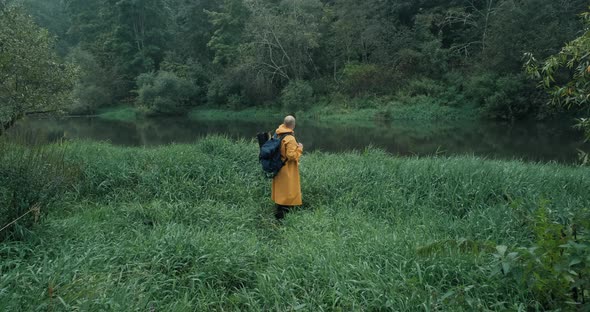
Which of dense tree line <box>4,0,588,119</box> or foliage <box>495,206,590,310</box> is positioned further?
dense tree line <box>4,0,588,119</box>


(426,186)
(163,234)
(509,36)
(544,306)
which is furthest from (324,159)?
(509,36)

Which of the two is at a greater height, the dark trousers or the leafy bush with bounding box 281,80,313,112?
the dark trousers

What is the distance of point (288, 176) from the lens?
5.19 m

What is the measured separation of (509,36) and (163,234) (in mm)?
24087

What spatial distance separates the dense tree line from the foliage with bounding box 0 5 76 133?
19.6 metres

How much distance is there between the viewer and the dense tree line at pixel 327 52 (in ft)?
75.4

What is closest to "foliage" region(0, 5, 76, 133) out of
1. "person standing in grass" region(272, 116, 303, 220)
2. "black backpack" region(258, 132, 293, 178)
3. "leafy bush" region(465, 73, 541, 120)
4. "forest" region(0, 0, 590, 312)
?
"forest" region(0, 0, 590, 312)

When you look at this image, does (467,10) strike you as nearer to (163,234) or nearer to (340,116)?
(340,116)

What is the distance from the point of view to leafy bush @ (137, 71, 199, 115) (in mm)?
35312

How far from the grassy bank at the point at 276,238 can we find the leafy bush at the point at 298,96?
24.1 metres

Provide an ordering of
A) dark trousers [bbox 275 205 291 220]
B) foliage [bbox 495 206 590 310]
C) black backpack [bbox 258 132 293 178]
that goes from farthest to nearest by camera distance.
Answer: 1. dark trousers [bbox 275 205 291 220]
2. black backpack [bbox 258 132 293 178]
3. foliage [bbox 495 206 590 310]

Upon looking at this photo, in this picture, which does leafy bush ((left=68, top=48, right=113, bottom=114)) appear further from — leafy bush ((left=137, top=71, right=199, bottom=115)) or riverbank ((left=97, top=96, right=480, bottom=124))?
leafy bush ((left=137, top=71, right=199, bottom=115))

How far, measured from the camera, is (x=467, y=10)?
104 ft

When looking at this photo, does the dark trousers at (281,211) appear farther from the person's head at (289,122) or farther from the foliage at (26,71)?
the foliage at (26,71)
